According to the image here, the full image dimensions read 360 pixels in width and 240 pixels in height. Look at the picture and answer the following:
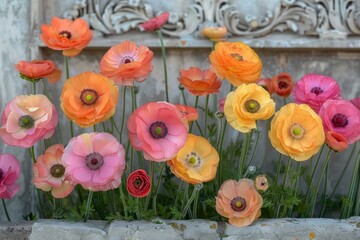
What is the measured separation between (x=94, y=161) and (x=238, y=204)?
0.47 metres

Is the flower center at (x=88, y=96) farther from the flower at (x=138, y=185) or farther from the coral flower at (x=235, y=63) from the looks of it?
the coral flower at (x=235, y=63)

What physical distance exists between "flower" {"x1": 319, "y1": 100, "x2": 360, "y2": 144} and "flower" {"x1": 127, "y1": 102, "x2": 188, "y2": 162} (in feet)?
1.56

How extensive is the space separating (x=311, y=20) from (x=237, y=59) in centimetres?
57

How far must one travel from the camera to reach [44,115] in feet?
6.03

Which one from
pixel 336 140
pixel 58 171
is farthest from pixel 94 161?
pixel 336 140

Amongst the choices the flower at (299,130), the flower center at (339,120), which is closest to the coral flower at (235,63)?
the flower at (299,130)

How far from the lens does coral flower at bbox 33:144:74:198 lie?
1.93 meters

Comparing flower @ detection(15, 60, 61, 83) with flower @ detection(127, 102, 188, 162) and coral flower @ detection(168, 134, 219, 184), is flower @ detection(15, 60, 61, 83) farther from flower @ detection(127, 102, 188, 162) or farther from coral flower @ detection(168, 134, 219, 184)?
coral flower @ detection(168, 134, 219, 184)

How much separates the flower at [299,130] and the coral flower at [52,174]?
72 centimetres

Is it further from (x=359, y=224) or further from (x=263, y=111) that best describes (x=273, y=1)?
(x=359, y=224)

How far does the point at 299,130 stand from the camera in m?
1.78

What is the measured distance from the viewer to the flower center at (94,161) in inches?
68.6

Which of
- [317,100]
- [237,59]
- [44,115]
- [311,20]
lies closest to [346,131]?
[317,100]

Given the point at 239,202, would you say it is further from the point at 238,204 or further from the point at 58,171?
the point at 58,171
